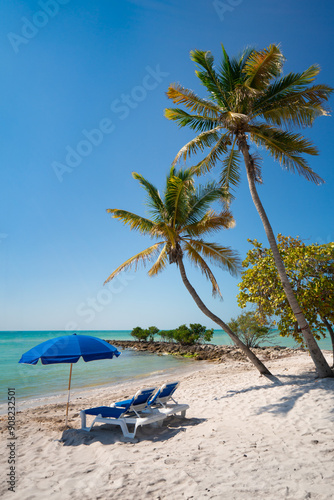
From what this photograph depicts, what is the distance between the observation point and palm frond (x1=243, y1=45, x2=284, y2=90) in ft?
28.3

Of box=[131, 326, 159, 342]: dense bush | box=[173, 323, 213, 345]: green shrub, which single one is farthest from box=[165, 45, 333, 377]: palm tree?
box=[131, 326, 159, 342]: dense bush

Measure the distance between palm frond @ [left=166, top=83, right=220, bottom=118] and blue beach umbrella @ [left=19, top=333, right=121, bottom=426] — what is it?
8.43 meters

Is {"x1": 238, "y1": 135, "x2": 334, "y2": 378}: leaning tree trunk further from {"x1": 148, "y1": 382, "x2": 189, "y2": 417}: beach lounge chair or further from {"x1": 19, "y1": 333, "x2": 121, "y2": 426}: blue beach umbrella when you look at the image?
{"x1": 19, "y1": 333, "x2": 121, "y2": 426}: blue beach umbrella

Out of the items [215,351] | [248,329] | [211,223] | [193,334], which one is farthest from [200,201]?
[193,334]

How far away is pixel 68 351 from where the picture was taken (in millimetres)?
5984

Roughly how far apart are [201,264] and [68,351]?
709cm

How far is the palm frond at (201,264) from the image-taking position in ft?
38.9

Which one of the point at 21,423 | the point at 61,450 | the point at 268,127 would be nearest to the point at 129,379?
the point at 21,423

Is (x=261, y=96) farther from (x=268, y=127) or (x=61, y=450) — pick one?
(x=61, y=450)

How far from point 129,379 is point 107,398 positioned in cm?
507

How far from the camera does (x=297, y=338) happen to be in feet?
31.9

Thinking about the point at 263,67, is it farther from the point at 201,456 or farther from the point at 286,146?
the point at 201,456

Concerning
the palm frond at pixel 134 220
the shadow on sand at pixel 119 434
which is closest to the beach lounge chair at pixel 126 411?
the shadow on sand at pixel 119 434

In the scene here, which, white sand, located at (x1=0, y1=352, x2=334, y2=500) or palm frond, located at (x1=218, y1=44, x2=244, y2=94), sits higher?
palm frond, located at (x1=218, y1=44, x2=244, y2=94)
